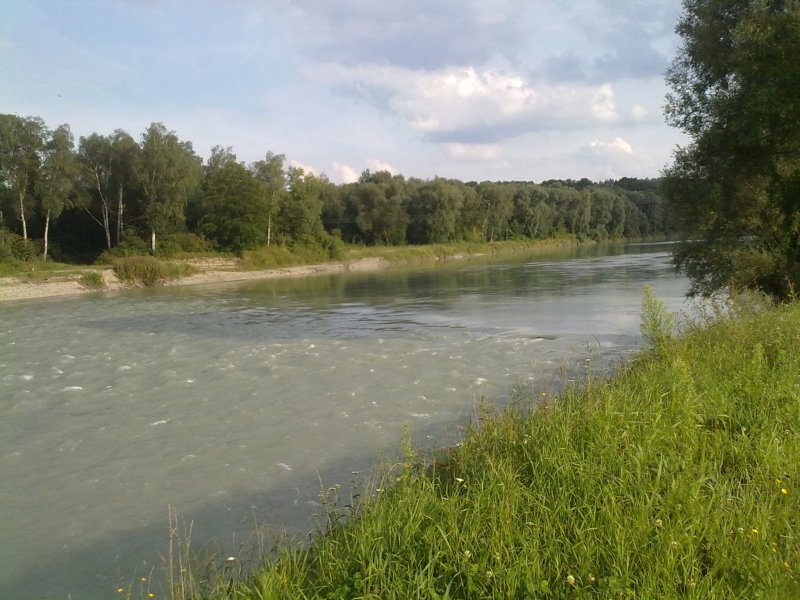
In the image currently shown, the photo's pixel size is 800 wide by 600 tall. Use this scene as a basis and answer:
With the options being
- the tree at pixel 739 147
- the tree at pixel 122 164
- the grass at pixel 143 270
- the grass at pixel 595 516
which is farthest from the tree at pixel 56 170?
the grass at pixel 595 516

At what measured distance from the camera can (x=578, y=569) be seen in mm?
3783

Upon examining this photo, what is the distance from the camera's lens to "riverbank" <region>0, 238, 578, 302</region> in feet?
123

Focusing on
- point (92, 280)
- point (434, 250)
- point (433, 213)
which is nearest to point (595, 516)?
point (92, 280)

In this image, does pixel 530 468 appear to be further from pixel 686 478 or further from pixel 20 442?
pixel 20 442

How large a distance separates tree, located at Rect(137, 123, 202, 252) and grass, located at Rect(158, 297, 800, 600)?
4989 cm

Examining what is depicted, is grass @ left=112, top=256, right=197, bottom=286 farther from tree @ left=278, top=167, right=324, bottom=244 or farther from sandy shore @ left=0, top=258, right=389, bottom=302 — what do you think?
tree @ left=278, top=167, right=324, bottom=244

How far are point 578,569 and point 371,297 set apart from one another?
2927 centimetres

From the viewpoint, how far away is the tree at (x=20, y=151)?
143 ft

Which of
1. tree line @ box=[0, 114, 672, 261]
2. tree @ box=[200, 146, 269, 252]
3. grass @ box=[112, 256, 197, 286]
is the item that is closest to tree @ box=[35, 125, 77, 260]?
tree line @ box=[0, 114, 672, 261]

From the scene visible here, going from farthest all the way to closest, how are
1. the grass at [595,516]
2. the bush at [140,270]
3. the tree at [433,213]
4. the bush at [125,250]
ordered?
1. the tree at [433,213]
2. the bush at [125,250]
3. the bush at [140,270]
4. the grass at [595,516]

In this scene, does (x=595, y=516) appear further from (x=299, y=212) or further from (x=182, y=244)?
(x=299, y=212)

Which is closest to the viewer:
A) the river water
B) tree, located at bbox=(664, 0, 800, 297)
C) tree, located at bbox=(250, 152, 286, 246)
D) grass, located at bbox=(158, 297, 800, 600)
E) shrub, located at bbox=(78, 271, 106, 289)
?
grass, located at bbox=(158, 297, 800, 600)

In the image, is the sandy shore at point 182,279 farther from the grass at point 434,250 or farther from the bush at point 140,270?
the grass at point 434,250

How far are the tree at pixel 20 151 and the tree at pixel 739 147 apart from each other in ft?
152
